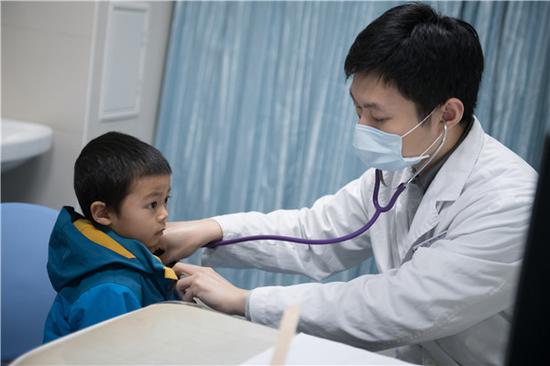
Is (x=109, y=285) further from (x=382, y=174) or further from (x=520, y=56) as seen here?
(x=520, y=56)

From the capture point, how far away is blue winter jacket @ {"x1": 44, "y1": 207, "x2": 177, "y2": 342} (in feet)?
4.37

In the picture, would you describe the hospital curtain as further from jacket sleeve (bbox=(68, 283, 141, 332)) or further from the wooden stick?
the wooden stick

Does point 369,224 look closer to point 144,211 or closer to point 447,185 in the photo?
point 447,185

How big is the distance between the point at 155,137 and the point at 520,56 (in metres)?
1.46

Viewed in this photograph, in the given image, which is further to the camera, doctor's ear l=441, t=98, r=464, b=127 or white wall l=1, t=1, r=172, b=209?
white wall l=1, t=1, r=172, b=209

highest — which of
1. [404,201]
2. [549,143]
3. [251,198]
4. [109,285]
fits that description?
[549,143]

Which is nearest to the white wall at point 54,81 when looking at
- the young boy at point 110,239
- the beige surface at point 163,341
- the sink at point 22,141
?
the sink at point 22,141

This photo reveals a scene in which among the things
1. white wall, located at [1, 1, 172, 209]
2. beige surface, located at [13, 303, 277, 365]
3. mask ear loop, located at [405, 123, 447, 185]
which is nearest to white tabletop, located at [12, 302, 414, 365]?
beige surface, located at [13, 303, 277, 365]

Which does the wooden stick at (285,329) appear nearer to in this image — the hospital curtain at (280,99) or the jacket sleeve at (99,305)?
the jacket sleeve at (99,305)

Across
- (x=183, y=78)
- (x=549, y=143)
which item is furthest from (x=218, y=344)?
(x=183, y=78)

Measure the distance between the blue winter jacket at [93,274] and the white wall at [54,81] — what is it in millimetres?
1336

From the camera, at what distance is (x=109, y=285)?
134cm

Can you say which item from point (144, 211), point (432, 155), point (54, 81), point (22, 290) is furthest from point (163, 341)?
point (54, 81)

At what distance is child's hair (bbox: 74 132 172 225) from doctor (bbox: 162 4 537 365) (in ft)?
0.69
